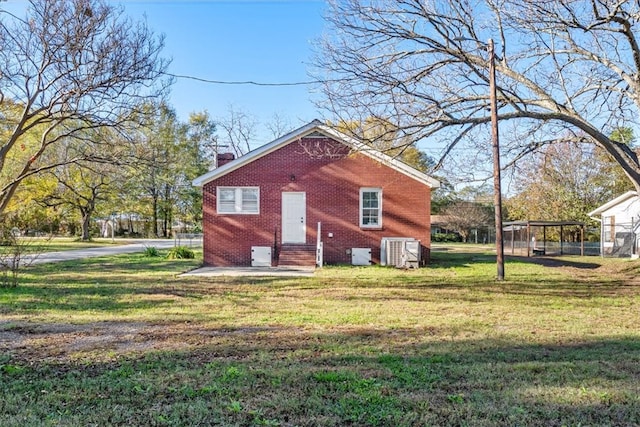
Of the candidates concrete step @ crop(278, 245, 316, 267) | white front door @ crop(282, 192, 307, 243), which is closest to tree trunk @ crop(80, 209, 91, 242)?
white front door @ crop(282, 192, 307, 243)

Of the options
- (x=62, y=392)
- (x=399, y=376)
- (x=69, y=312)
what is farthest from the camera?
(x=69, y=312)

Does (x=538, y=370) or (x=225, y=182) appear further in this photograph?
(x=225, y=182)

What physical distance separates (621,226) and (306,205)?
17451 millimetres

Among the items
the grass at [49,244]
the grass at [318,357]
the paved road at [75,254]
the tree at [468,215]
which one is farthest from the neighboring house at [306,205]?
the tree at [468,215]

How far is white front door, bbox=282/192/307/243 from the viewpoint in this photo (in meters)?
15.4

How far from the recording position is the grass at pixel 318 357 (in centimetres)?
319

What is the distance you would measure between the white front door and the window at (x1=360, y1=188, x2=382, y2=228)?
1985 mm

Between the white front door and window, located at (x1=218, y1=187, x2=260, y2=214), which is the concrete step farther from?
window, located at (x1=218, y1=187, x2=260, y2=214)

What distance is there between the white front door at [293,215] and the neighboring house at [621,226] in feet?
53.6

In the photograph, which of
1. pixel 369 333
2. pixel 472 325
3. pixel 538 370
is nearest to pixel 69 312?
pixel 369 333

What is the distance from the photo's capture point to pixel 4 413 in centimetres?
312

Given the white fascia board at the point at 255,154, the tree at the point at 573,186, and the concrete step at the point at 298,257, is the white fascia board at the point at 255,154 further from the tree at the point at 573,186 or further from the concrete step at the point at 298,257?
the tree at the point at 573,186

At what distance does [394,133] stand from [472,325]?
17.5 feet

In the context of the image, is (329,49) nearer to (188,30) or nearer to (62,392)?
(188,30)
